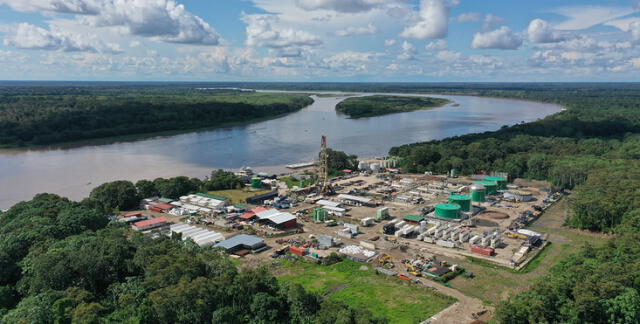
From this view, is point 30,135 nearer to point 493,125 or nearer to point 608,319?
→ point 608,319

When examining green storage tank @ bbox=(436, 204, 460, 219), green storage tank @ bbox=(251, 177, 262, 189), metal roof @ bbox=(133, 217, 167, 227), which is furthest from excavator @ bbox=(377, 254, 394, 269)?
green storage tank @ bbox=(251, 177, 262, 189)

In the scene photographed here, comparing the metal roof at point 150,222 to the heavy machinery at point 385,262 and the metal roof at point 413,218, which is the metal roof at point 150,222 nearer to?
the heavy machinery at point 385,262

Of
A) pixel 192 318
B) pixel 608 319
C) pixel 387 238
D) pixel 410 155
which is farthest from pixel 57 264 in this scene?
pixel 410 155

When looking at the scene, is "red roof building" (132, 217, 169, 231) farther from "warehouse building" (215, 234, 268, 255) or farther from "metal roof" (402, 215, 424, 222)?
"metal roof" (402, 215, 424, 222)

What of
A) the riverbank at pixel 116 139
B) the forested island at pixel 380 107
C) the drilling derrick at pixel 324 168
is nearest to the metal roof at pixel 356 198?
the drilling derrick at pixel 324 168

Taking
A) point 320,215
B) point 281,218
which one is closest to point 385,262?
point 320,215

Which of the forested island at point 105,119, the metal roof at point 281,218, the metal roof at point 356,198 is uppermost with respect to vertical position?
the forested island at point 105,119
